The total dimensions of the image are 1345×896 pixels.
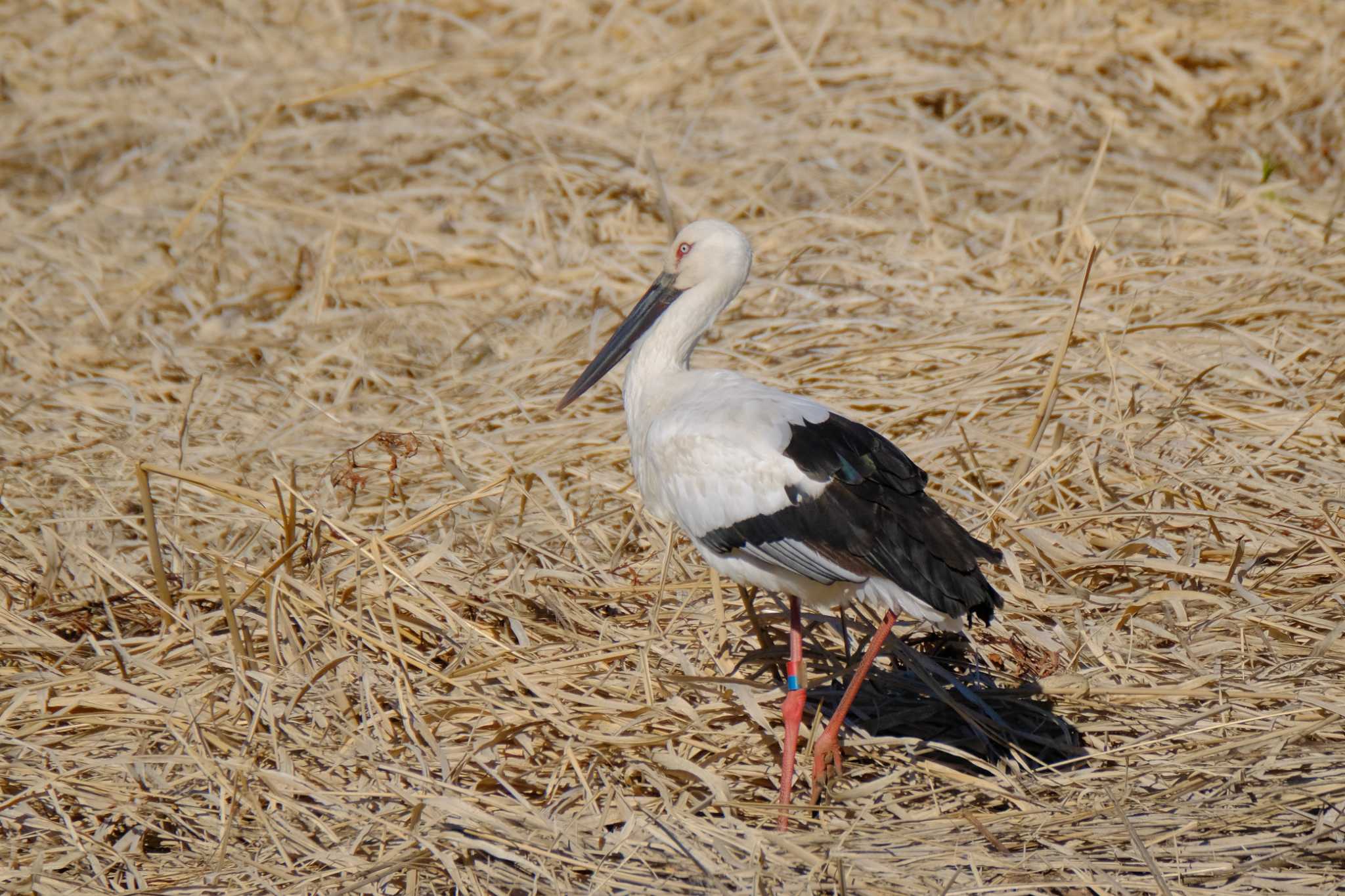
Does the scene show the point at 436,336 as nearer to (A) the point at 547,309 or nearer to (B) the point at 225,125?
(A) the point at 547,309

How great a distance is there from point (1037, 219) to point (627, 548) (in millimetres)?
2856

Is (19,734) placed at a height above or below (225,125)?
below

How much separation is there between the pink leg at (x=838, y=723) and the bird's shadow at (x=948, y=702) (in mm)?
247

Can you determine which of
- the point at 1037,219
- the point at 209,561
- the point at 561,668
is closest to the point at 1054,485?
the point at 561,668

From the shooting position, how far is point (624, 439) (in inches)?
198

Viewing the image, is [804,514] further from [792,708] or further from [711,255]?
[711,255]

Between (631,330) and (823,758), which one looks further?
(631,330)

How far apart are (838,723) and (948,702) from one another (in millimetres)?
405

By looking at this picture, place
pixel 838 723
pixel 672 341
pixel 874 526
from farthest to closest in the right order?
pixel 672 341, pixel 838 723, pixel 874 526

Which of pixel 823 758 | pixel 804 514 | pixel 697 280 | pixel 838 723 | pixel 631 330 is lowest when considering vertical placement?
pixel 823 758

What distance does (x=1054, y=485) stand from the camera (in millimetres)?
4496

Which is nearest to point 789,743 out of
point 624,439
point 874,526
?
point 874,526

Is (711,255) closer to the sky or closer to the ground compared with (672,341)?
closer to the sky

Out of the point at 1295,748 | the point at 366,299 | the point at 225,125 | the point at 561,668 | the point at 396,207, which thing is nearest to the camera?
the point at 1295,748
